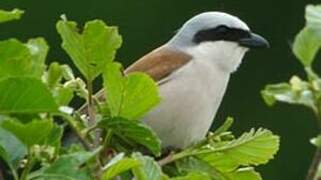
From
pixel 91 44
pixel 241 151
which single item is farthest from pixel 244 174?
pixel 91 44

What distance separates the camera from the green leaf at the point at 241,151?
1716 mm

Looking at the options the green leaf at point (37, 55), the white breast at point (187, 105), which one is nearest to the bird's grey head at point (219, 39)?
the white breast at point (187, 105)

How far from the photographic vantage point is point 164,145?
264 cm

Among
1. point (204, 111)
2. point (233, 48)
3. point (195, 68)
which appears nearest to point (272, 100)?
point (204, 111)

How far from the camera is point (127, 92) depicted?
5.30 ft

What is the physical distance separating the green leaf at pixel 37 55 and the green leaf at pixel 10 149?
0.35 feet

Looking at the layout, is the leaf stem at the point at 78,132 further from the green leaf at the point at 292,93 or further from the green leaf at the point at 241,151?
the green leaf at the point at 292,93

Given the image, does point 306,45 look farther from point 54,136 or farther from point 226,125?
point 54,136

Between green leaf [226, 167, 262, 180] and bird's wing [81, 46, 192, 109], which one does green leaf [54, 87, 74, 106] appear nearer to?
green leaf [226, 167, 262, 180]

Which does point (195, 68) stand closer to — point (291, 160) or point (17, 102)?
point (17, 102)

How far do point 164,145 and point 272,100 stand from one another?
2.32 ft

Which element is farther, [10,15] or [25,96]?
[10,15]

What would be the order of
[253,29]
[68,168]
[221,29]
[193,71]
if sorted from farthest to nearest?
1. [253,29]
2. [221,29]
3. [193,71]
4. [68,168]

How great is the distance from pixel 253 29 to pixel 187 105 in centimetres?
420
